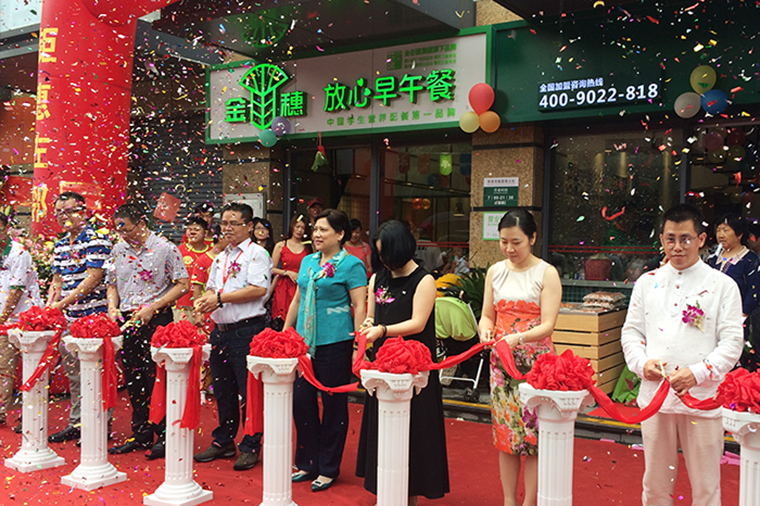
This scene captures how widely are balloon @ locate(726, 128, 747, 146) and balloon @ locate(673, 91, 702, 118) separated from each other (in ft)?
1.85

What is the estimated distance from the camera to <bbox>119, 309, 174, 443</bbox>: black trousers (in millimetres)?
4910

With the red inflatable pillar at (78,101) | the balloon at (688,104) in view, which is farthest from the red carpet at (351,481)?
the balloon at (688,104)

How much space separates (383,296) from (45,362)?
2.48 metres

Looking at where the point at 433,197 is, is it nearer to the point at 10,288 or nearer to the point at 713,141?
the point at 713,141

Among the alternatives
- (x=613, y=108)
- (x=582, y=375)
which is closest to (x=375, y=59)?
(x=613, y=108)

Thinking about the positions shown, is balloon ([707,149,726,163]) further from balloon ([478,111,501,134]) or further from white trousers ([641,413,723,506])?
white trousers ([641,413,723,506])

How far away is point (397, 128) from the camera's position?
7.75 meters

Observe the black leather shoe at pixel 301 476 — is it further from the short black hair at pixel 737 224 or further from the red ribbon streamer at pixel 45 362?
the short black hair at pixel 737 224

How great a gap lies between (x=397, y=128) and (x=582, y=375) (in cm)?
539

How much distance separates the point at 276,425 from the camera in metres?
3.55

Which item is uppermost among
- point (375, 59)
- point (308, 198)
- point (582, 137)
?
point (375, 59)

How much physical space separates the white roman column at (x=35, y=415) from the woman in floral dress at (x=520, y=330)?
10.1ft

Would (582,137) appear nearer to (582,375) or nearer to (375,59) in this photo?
(375,59)

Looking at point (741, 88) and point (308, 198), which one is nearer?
point (741, 88)
